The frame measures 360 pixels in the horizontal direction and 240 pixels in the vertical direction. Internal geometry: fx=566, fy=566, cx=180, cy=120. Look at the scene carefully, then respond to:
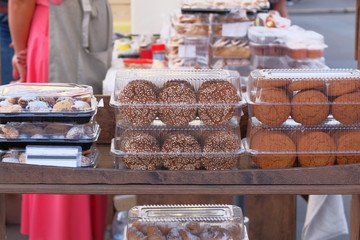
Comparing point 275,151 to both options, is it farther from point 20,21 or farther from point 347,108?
point 20,21

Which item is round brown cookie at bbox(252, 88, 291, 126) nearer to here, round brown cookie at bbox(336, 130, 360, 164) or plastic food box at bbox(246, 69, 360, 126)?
plastic food box at bbox(246, 69, 360, 126)

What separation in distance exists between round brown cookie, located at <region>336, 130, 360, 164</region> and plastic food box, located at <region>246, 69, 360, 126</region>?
0.03 metres

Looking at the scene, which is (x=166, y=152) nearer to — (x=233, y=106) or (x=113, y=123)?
(x=233, y=106)

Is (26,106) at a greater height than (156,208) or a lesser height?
greater

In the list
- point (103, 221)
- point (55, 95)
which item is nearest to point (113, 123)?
point (55, 95)

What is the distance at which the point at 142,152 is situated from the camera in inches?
53.5

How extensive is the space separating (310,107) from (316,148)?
10 cm

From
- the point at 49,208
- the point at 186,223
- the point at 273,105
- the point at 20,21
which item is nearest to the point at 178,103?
the point at 273,105

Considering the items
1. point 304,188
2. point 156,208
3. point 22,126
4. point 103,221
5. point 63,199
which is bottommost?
point 103,221

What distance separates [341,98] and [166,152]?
0.44 meters

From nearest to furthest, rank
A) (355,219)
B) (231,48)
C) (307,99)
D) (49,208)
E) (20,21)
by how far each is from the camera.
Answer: (307,99), (355,219), (49,208), (20,21), (231,48)

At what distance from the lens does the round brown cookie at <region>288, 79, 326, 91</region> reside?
136 cm

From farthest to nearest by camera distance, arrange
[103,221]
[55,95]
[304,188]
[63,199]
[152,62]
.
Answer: [152,62], [103,221], [63,199], [55,95], [304,188]

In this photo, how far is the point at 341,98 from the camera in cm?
136
